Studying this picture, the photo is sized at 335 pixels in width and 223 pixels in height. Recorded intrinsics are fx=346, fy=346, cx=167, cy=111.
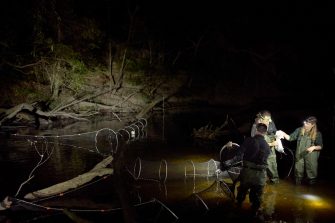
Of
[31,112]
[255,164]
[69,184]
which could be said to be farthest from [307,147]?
[31,112]

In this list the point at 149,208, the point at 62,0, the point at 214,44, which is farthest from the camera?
the point at 214,44

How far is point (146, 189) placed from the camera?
796 centimetres

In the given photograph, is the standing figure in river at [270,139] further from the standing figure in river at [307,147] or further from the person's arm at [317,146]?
the person's arm at [317,146]

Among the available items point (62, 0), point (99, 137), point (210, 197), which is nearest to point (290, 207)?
point (210, 197)

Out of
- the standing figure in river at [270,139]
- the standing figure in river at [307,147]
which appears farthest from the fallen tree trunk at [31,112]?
the standing figure in river at [307,147]

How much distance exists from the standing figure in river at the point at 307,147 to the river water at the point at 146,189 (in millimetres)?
322

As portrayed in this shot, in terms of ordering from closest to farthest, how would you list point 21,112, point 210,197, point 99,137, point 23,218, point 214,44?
point 23,218, point 210,197, point 99,137, point 21,112, point 214,44

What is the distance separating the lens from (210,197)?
24.4ft

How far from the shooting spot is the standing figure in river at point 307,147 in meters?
7.99

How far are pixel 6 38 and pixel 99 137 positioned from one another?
258 inches

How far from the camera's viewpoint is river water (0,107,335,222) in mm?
6469

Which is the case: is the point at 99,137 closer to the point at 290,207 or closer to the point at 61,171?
the point at 61,171

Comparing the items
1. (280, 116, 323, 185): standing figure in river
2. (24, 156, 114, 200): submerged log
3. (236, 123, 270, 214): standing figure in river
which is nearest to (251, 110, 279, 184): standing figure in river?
(280, 116, 323, 185): standing figure in river

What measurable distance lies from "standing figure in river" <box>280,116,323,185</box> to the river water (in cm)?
32
